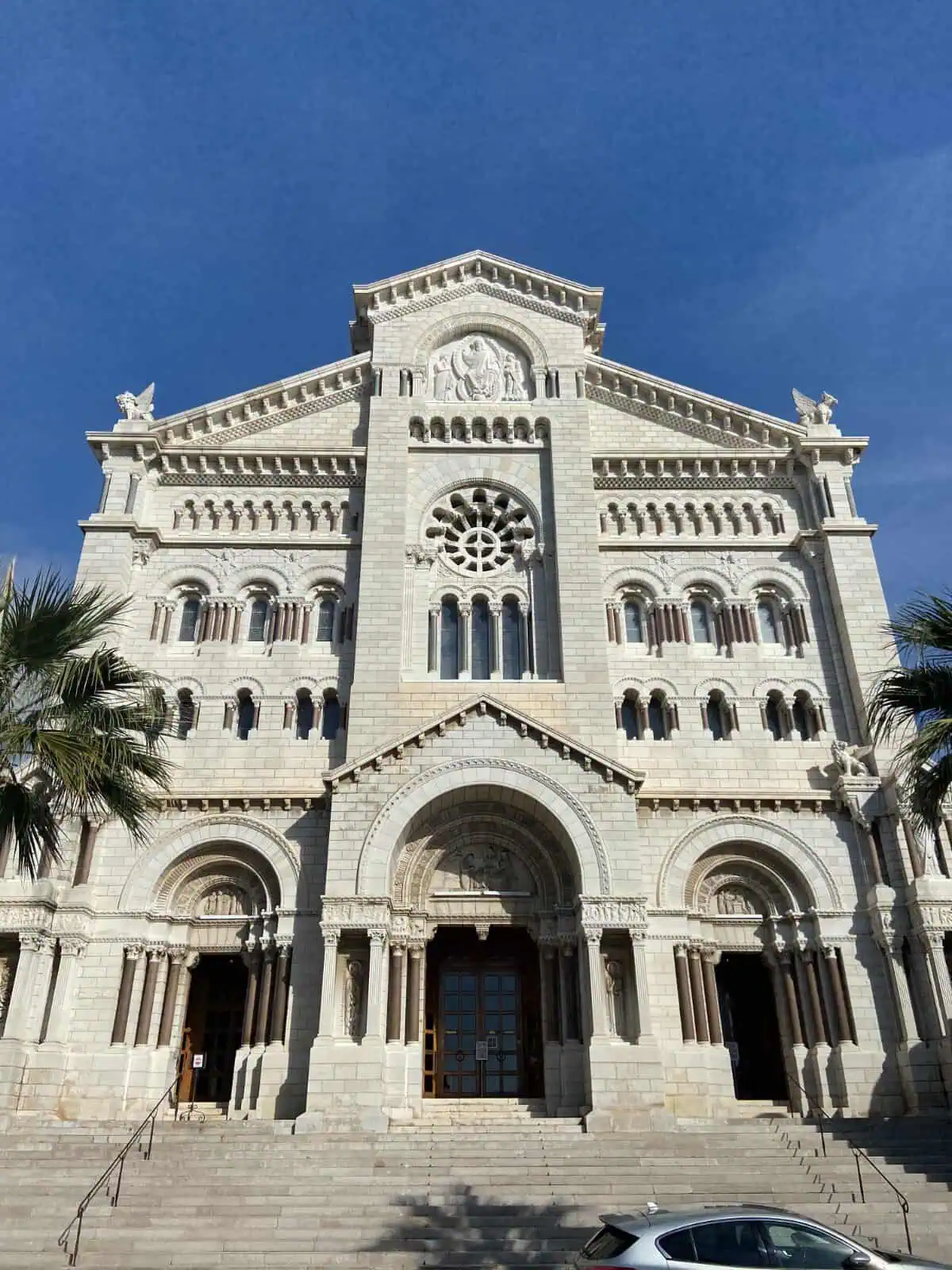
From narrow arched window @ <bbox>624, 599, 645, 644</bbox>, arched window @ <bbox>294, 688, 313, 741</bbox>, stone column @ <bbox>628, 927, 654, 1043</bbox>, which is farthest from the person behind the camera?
narrow arched window @ <bbox>624, 599, 645, 644</bbox>

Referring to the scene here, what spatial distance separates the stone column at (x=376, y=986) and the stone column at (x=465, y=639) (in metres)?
7.88

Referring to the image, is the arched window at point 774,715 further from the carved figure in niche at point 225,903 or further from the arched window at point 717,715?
the carved figure in niche at point 225,903

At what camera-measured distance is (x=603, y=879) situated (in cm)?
2198

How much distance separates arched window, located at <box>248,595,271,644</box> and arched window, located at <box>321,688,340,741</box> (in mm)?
2919

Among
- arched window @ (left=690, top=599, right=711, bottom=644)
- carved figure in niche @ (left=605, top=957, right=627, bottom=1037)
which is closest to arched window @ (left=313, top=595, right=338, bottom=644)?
arched window @ (left=690, top=599, right=711, bottom=644)

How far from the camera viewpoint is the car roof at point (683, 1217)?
961 cm

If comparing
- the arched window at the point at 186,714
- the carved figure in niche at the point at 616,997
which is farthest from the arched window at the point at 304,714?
the carved figure in niche at the point at 616,997

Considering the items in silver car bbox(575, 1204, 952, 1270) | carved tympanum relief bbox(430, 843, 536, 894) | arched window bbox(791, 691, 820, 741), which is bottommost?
silver car bbox(575, 1204, 952, 1270)

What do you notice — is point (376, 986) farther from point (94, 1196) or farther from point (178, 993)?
point (94, 1196)

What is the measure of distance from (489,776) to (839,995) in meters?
9.72

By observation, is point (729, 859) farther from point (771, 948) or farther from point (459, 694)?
point (459, 694)

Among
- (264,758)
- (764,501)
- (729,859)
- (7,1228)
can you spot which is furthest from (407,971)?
(764,501)

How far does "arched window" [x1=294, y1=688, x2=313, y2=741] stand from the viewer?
2605cm

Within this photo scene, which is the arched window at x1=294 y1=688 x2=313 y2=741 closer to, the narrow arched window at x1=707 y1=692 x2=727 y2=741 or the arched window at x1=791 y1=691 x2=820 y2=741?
the narrow arched window at x1=707 y1=692 x2=727 y2=741
